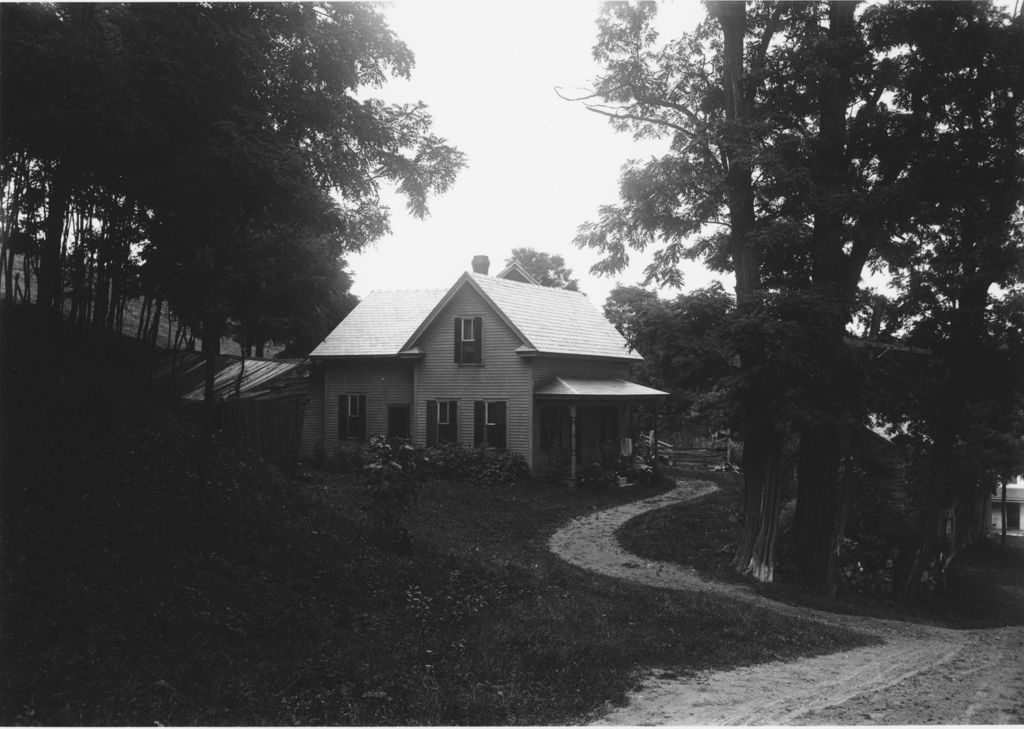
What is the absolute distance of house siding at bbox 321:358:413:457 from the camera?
1070 inches

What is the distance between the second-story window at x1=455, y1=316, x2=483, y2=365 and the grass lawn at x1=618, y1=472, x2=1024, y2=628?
889cm

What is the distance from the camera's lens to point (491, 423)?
83.8 ft

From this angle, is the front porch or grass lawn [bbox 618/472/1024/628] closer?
grass lawn [bbox 618/472/1024/628]

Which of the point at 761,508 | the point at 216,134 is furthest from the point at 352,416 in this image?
the point at 216,134

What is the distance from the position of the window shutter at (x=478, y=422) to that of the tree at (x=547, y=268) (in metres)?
24.7

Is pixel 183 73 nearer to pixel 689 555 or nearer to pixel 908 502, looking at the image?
pixel 689 555

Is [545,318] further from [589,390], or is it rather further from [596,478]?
[596,478]

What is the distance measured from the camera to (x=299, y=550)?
357 inches

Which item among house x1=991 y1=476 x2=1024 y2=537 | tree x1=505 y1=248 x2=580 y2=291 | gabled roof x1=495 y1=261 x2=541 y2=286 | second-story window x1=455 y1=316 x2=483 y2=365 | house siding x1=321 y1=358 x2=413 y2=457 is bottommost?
house x1=991 y1=476 x2=1024 y2=537

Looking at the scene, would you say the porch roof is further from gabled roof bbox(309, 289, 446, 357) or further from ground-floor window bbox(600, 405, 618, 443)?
gabled roof bbox(309, 289, 446, 357)

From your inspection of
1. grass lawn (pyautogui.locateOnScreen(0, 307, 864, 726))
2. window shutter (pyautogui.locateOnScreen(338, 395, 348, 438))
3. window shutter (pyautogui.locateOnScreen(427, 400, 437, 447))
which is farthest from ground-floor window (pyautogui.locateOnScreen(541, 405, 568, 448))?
grass lawn (pyautogui.locateOnScreen(0, 307, 864, 726))

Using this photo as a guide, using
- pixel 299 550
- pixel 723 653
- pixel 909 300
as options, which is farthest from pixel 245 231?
pixel 909 300

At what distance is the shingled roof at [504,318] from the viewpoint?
2580 centimetres

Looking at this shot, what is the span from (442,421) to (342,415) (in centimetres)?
432
